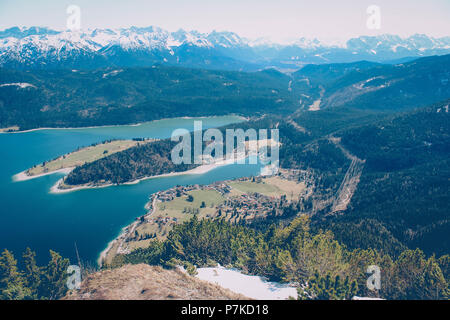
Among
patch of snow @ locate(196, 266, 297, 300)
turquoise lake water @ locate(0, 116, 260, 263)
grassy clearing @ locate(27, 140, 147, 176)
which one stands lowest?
turquoise lake water @ locate(0, 116, 260, 263)

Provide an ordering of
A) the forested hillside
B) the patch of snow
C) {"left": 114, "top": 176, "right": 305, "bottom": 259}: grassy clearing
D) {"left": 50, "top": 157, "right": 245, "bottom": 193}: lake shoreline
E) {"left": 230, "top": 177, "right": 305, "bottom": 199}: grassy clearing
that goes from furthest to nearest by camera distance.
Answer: {"left": 50, "top": 157, "right": 245, "bottom": 193}: lake shoreline < {"left": 230, "top": 177, "right": 305, "bottom": 199}: grassy clearing < {"left": 114, "top": 176, "right": 305, "bottom": 259}: grassy clearing < the forested hillside < the patch of snow

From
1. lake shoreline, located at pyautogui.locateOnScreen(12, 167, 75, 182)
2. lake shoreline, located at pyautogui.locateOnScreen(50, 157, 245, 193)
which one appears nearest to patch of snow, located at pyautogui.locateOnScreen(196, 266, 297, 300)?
lake shoreline, located at pyautogui.locateOnScreen(50, 157, 245, 193)

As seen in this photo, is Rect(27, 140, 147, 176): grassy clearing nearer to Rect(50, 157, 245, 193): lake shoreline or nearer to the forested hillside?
Rect(50, 157, 245, 193): lake shoreline

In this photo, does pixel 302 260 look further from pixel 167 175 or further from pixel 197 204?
pixel 167 175

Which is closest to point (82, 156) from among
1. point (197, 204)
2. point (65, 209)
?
point (65, 209)

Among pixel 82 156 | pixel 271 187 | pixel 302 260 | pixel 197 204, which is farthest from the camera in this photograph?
pixel 82 156

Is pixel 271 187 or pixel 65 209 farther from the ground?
pixel 271 187

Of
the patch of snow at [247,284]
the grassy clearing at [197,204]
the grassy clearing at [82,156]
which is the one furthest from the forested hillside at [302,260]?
the grassy clearing at [82,156]

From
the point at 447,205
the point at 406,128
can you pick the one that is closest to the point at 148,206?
the point at 447,205
